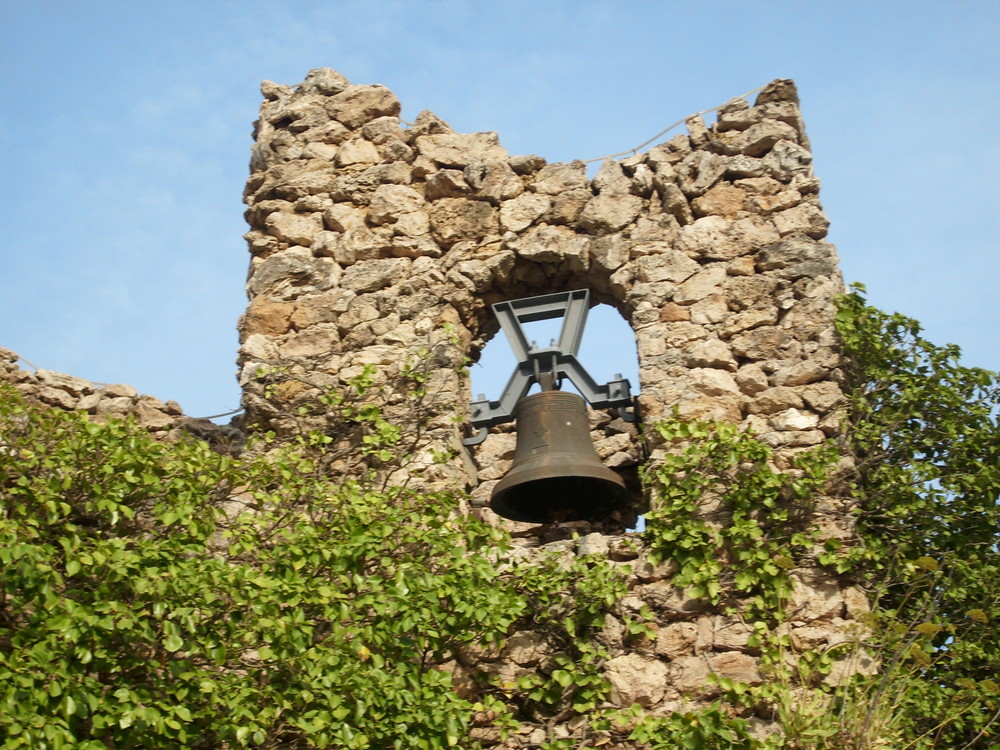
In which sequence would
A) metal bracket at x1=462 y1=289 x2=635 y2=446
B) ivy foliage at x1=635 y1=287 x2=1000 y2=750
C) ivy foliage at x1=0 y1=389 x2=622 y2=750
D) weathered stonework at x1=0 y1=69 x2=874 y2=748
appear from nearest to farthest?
ivy foliage at x1=0 y1=389 x2=622 y2=750 → ivy foliage at x1=635 y1=287 x2=1000 y2=750 → weathered stonework at x1=0 y1=69 x2=874 y2=748 → metal bracket at x1=462 y1=289 x2=635 y2=446

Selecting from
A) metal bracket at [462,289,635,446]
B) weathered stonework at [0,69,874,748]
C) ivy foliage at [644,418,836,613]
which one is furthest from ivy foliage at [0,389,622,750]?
metal bracket at [462,289,635,446]

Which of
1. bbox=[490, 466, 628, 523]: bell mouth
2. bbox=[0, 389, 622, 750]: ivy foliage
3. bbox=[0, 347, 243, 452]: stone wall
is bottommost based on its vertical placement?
bbox=[0, 389, 622, 750]: ivy foliage

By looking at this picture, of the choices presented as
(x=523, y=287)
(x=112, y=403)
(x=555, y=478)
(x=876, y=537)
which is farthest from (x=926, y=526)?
(x=112, y=403)

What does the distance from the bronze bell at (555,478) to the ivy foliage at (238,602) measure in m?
0.46

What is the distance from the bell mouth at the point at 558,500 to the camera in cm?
760

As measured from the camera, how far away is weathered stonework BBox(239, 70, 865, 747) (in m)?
7.59

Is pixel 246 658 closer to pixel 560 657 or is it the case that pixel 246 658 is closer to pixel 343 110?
pixel 560 657

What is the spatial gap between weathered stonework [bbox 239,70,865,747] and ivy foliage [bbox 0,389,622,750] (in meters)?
0.30

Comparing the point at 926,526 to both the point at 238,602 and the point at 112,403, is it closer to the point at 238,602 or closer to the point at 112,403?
the point at 238,602

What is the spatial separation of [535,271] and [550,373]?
Answer: 2.22 ft

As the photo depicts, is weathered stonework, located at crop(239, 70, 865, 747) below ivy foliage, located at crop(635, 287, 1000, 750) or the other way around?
the other way around

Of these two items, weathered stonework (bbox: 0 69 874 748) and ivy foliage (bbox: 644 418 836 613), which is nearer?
ivy foliage (bbox: 644 418 836 613)

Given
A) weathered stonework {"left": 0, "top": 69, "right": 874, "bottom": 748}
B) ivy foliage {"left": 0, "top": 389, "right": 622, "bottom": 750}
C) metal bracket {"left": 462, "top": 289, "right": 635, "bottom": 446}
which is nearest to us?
ivy foliage {"left": 0, "top": 389, "right": 622, "bottom": 750}

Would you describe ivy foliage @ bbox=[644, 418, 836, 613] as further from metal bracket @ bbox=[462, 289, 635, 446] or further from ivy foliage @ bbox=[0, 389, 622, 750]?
metal bracket @ bbox=[462, 289, 635, 446]
